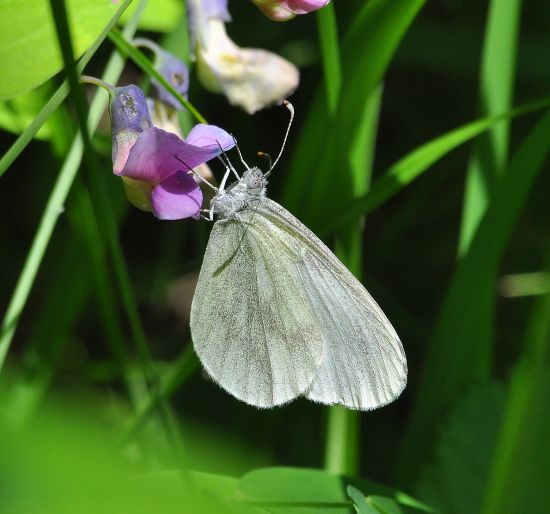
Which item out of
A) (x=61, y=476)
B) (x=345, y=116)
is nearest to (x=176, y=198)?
(x=345, y=116)

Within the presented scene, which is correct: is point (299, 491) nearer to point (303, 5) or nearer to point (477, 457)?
point (477, 457)

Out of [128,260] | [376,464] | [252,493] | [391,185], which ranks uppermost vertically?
[391,185]

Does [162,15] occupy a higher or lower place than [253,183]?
higher

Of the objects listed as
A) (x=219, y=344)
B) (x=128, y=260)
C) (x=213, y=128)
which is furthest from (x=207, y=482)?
(x=128, y=260)

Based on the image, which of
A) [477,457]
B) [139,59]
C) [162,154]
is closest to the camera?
[162,154]

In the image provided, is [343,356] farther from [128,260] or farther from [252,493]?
[128,260]

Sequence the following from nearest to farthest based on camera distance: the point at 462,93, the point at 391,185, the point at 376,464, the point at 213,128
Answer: the point at 213,128
the point at 391,185
the point at 376,464
the point at 462,93

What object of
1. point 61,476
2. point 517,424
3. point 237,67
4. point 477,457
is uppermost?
point 237,67

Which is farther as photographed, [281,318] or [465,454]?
[465,454]
